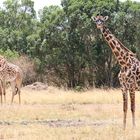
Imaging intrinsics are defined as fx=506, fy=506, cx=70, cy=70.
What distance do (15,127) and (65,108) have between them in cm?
613

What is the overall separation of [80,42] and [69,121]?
2122 cm

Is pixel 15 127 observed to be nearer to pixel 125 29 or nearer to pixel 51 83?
pixel 125 29

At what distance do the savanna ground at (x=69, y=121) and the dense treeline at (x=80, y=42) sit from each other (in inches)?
461

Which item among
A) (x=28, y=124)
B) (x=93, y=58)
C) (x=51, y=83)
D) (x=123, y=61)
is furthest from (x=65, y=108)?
(x=51, y=83)

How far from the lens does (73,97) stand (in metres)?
24.0

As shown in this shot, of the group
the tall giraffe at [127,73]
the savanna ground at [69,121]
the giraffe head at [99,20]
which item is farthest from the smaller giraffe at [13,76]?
the tall giraffe at [127,73]

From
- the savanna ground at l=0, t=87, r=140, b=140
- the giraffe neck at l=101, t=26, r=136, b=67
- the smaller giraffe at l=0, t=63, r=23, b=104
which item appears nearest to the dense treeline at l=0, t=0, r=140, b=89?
the savanna ground at l=0, t=87, r=140, b=140

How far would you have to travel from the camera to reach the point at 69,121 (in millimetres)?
15438

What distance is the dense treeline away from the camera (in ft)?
115

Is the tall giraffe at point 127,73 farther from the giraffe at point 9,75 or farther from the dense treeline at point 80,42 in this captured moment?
the dense treeline at point 80,42

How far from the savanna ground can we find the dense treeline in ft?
38.4

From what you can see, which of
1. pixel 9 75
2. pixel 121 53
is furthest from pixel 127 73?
pixel 9 75

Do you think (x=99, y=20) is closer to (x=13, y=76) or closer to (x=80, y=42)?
(x=13, y=76)

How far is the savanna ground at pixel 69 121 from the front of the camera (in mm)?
11879
